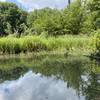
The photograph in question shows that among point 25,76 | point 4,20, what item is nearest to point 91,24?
point 25,76

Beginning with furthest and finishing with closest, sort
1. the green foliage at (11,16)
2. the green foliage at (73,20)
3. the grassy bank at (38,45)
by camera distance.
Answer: the green foliage at (11,16) → the green foliage at (73,20) → the grassy bank at (38,45)

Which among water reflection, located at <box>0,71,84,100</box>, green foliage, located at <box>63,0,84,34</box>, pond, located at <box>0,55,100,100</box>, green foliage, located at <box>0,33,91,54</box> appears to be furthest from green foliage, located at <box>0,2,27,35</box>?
water reflection, located at <box>0,71,84,100</box>

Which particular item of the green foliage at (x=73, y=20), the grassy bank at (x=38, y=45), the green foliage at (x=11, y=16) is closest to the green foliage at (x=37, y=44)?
the grassy bank at (x=38, y=45)

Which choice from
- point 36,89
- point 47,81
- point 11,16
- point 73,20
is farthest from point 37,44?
point 11,16

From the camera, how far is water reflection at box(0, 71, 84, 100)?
9820 millimetres

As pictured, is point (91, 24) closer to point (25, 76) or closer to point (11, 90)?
point (25, 76)

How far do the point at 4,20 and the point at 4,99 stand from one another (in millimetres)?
41362

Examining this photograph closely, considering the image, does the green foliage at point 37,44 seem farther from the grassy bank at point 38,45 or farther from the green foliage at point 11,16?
the green foliage at point 11,16

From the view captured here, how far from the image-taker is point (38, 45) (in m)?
24.4

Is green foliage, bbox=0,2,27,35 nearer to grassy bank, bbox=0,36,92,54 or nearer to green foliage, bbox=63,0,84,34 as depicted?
green foliage, bbox=63,0,84,34

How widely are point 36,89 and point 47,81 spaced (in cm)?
165

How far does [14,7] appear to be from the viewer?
185 feet

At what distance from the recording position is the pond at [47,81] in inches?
393

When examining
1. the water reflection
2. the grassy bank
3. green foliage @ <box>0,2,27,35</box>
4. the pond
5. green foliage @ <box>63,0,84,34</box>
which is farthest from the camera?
green foliage @ <box>0,2,27,35</box>
